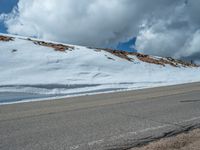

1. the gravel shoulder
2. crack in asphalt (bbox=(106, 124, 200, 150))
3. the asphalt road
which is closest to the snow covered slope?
the asphalt road

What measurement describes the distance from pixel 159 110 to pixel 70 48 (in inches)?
904

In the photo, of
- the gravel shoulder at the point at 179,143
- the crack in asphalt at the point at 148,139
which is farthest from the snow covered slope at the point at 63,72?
the gravel shoulder at the point at 179,143

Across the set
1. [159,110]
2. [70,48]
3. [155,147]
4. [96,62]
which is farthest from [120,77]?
[155,147]

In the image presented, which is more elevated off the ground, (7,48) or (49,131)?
Result: (7,48)

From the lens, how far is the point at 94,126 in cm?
700

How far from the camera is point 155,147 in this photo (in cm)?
535

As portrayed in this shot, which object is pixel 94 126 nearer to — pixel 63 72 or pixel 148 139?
pixel 148 139

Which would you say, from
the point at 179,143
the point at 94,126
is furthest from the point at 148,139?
the point at 94,126

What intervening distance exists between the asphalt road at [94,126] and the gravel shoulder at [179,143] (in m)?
0.28

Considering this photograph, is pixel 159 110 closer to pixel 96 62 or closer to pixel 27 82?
pixel 27 82

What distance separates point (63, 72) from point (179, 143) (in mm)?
17632

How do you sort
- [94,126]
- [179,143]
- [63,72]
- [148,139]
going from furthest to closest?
1. [63,72]
2. [94,126]
3. [148,139]
4. [179,143]

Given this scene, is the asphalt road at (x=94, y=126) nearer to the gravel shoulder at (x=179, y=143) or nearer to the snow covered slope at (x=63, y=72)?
the gravel shoulder at (x=179, y=143)

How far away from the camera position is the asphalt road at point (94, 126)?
5.70 m
